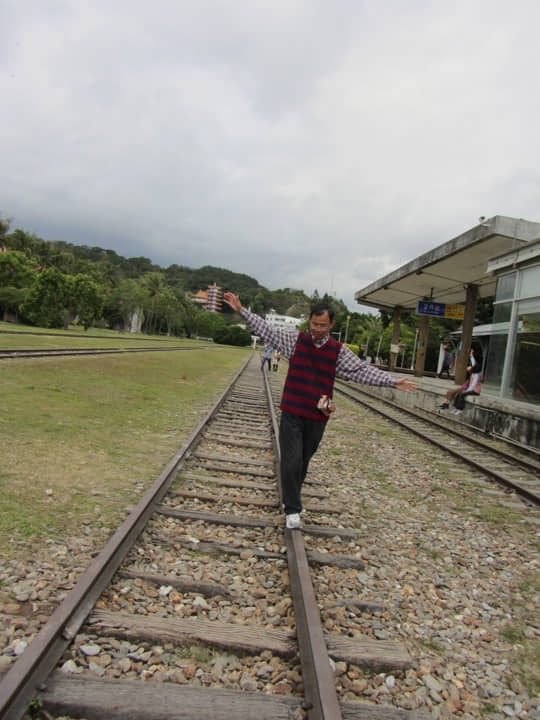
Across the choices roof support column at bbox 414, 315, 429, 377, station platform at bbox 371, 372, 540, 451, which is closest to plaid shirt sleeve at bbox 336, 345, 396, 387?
station platform at bbox 371, 372, 540, 451

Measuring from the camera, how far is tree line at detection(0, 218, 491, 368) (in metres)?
46.5

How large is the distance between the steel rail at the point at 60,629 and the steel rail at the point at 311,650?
1.16 m

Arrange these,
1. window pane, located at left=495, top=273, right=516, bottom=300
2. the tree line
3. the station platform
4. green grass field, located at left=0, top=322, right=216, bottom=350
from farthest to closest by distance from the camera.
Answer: the tree line < green grass field, located at left=0, top=322, right=216, bottom=350 < window pane, located at left=495, top=273, right=516, bottom=300 < the station platform

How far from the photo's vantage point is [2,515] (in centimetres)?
383

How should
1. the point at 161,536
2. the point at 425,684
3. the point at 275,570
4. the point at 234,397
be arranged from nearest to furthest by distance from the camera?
the point at 425,684, the point at 275,570, the point at 161,536, the point at 234,397

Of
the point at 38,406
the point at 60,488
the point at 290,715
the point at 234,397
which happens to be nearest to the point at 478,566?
the point at 290,715

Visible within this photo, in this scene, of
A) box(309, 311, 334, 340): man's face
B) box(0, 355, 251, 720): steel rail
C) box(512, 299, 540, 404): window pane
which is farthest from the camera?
box(512, 299, 540, 404): window pane

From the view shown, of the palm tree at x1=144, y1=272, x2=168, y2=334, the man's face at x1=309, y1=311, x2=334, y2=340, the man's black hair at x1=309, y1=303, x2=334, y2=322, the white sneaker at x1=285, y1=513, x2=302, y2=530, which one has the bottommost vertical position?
the white sneaker at x1=285, y1=513, x2=302, y2=530

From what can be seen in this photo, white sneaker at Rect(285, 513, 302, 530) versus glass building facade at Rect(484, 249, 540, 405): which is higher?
glass building facade at Rect(484, 249, 540, 405)

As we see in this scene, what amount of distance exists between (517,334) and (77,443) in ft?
34.7

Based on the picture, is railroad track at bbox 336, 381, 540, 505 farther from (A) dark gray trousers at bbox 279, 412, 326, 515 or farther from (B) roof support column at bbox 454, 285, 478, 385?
(B) roof support column at bbox 454, 285, 478, 385

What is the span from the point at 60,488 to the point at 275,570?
237 centimetres

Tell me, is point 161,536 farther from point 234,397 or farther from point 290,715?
point 234,397

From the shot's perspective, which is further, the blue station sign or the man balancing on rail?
the blue station sign
